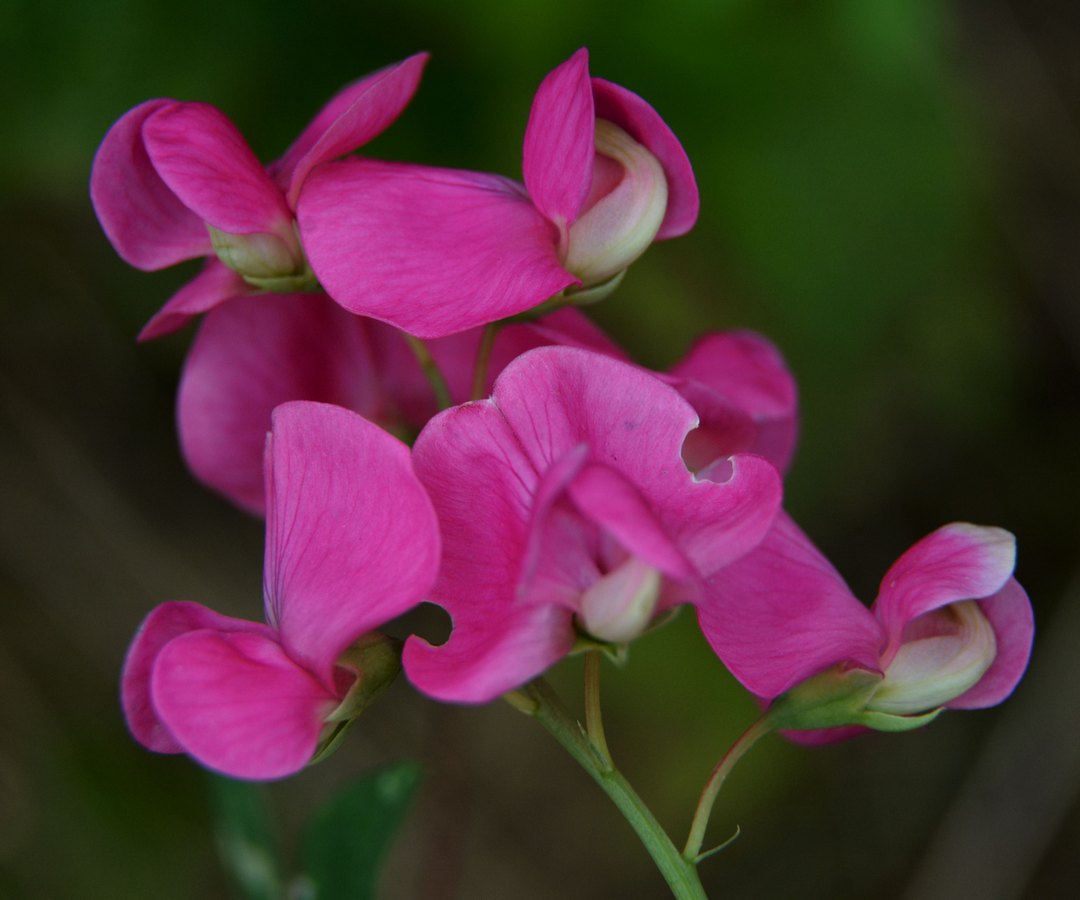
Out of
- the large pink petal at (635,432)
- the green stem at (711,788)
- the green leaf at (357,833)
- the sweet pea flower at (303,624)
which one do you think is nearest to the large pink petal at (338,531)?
the sweet pea flower at (303,624)

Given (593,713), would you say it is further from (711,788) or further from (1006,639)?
(1006,639)

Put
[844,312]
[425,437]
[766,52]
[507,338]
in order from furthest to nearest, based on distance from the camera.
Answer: [844,312] < [766,52] < [507,338] < [425,437]

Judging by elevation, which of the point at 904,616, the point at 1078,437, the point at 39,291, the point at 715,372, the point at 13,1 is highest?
the point at 13,1

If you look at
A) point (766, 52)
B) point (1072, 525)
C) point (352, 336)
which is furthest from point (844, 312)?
point (352, 336)

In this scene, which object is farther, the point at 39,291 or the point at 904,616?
the point at 39,291

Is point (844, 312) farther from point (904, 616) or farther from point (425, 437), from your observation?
point (425, 437)

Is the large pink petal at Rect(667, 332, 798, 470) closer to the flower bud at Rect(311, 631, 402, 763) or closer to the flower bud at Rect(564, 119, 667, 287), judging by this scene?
the flower bud at Rect(564, 119, 667, 287)
